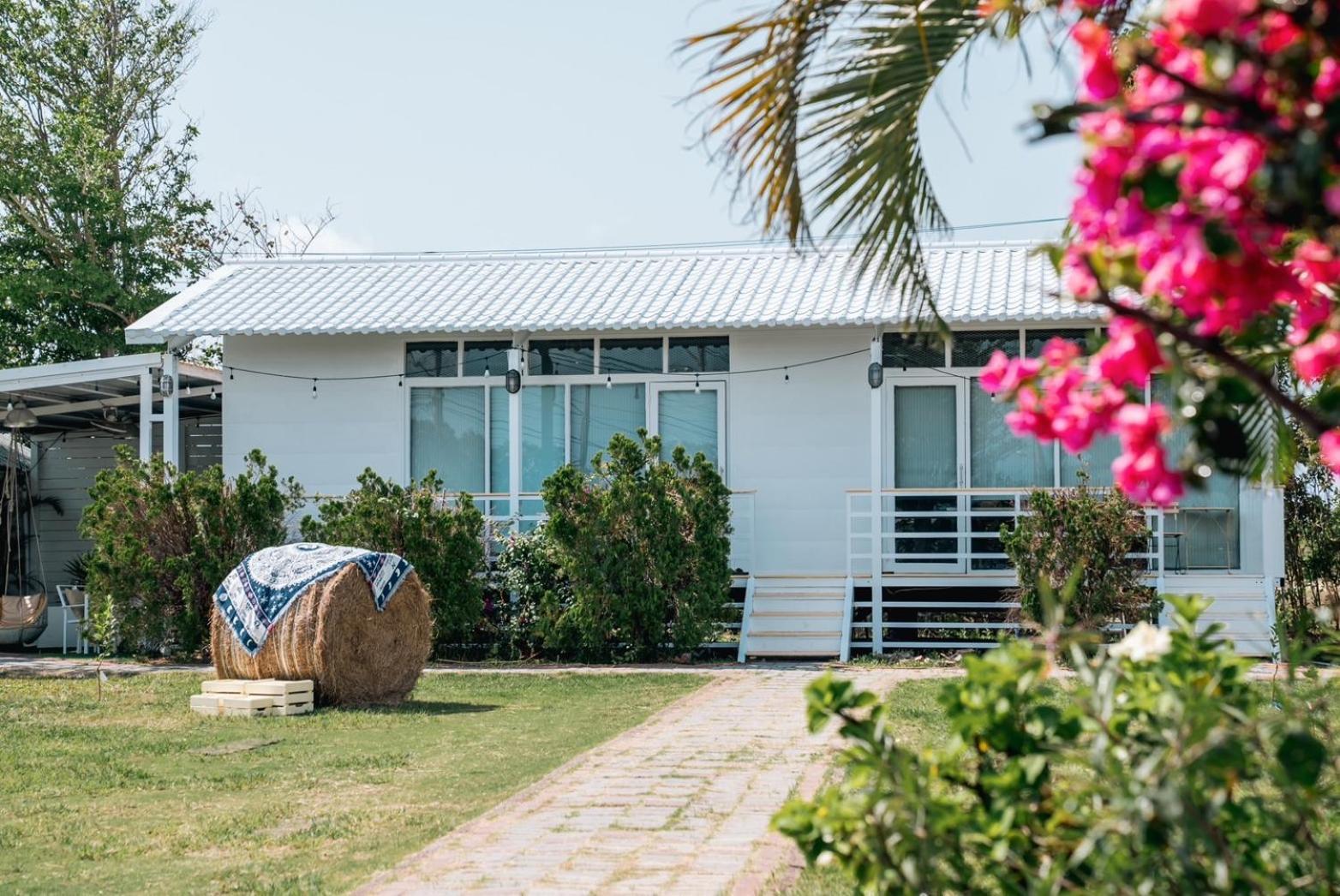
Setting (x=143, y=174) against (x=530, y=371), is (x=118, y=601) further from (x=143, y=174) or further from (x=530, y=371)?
(x=143, y=174)

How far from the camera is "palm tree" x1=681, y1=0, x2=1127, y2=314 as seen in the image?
4703 mm

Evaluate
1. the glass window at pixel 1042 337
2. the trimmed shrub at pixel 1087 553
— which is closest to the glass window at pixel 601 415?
the glass window at pixel 1042 337

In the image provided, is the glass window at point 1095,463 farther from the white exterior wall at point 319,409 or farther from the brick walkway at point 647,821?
the white exterior wall at point 319,409

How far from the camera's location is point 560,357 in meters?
18.6

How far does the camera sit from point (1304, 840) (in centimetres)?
340

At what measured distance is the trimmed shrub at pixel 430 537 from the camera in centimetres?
1585

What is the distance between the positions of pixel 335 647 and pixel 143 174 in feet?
72.4

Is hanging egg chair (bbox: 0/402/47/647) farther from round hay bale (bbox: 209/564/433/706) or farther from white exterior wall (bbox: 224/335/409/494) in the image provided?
round hay bale (bbox: 209/564/433/706)

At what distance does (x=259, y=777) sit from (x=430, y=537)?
762 centimetres

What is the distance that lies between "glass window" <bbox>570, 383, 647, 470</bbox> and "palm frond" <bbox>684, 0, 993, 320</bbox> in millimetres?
13192

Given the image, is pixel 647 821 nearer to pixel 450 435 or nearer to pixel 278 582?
pixel 278 582

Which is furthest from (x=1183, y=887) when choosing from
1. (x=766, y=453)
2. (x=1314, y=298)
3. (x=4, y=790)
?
(x=766, y=453)

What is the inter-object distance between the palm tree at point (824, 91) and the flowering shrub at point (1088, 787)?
184 cm

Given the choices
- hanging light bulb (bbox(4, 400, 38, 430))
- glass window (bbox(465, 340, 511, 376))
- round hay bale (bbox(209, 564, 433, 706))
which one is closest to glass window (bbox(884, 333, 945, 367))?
glass window (bbox(465, 340, 511, 376))
